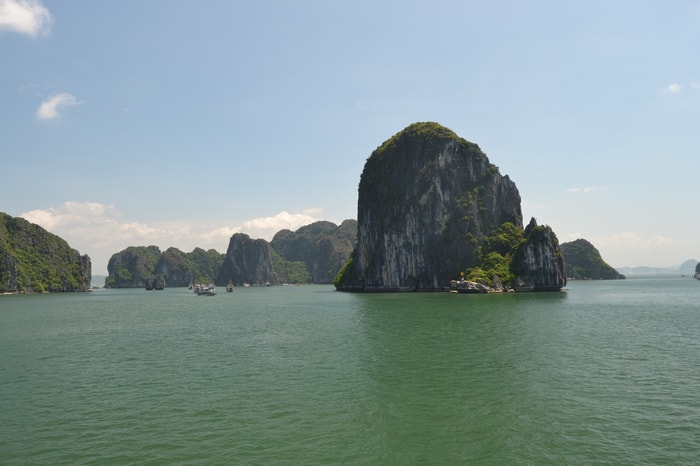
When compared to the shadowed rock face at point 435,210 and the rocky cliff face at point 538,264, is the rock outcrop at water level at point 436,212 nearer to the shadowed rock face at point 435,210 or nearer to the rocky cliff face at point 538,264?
the shadowed rock face at point 435,210

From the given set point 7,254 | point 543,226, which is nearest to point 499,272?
point 543,226

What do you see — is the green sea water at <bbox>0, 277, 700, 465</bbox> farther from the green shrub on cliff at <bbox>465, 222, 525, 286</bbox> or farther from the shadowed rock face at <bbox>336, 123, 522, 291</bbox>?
the shadowed rock face at <bbox>336, 123, 522, 291</bbox>

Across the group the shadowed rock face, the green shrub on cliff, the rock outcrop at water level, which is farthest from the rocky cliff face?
the shadowed rock face

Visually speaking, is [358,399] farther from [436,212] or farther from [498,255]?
[436,212]

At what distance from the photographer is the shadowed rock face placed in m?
169

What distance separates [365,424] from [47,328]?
199ft

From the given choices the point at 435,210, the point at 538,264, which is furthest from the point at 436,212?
the point at 538,264

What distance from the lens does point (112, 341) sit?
49281 millimetres

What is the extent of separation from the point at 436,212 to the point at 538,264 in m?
43.2

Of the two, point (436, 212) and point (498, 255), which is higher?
point (436, 212)

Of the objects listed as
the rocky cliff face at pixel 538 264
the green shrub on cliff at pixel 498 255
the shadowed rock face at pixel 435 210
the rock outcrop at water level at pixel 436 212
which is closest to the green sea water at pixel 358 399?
the rocky cliff face at pixel 538 264

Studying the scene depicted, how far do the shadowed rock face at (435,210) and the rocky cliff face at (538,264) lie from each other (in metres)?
19.5

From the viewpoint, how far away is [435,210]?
17262cm

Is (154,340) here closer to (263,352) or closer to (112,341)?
(112,341)
